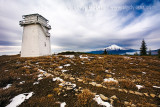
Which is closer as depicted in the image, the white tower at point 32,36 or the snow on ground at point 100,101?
the snow on ground at point 100,101

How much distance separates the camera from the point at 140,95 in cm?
398

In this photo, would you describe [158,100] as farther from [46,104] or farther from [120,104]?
[46,104]

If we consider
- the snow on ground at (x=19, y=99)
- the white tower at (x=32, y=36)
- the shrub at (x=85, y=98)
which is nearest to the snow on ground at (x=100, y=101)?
the shrub at (x=85, y=98)

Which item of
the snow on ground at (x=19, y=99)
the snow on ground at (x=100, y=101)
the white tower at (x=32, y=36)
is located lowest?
the snow on ground at (x=100, y=101)

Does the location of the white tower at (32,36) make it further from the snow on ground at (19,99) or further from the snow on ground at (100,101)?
the snow on ground at (100,101)

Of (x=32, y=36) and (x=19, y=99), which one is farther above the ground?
(x=32, y=36)

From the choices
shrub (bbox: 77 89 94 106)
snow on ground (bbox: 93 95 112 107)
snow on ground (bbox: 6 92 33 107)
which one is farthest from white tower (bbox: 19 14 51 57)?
snow on ground (bbox: 93 95 112 107)

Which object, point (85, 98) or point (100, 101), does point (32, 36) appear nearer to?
point (85, 98)

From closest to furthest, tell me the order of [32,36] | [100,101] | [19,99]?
[100,101] < [19,99] < [32,36]

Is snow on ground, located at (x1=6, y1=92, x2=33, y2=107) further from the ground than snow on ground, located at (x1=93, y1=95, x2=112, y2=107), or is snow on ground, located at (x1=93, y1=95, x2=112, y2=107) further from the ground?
snow on ground, located at (x1=6, y1=92, x2=33, y2=107)

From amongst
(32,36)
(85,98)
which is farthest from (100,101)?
(32,36)

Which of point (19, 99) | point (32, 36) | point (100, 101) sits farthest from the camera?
point (32, 36)

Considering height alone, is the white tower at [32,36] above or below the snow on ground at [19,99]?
above

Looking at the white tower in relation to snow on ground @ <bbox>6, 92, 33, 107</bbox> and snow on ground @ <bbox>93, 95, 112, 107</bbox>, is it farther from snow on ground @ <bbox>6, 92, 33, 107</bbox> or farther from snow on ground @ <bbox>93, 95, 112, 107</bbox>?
snow on ground @ <bbox>93, 95, 112, 107</bbox>
